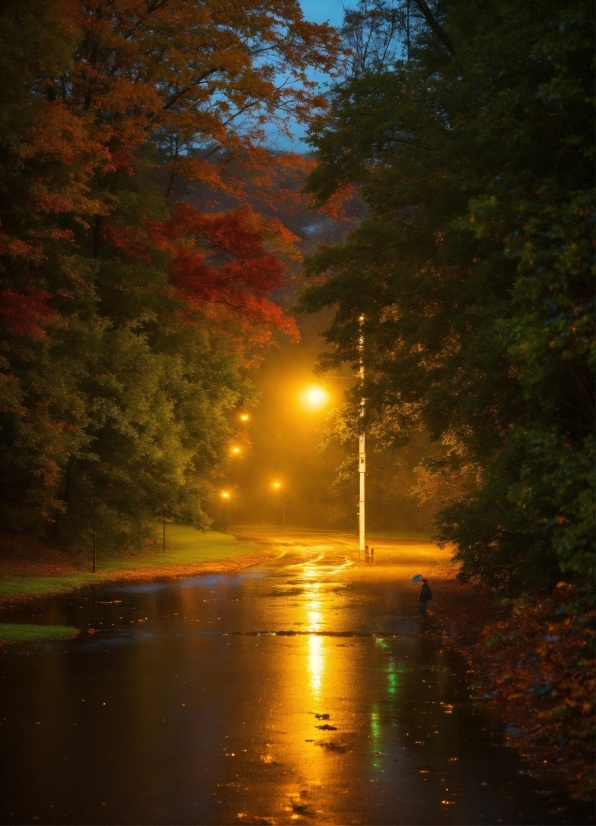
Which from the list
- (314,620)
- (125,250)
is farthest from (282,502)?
(314,620)

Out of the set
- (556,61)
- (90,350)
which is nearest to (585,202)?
(556,61)

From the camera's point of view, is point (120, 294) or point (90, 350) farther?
point (120, 294)

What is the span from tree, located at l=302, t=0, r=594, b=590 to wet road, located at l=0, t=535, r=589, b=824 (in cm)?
241

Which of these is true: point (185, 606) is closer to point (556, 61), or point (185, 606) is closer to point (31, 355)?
point (31, 355)

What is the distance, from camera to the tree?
1066 cm

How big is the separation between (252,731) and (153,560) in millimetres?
25709

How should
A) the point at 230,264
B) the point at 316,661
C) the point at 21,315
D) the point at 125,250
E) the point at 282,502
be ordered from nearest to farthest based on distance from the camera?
the point at 316,661
the point at 21,315
the point at 125,250
the point at 230,264
the point at 282,502

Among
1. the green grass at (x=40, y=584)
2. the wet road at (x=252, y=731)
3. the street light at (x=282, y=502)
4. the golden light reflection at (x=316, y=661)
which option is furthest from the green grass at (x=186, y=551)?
the street light at (x=282, y=502)

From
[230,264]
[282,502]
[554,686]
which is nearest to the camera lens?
[554,686]

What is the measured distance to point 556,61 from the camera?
11.2 metres

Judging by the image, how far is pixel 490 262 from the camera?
48.6ft

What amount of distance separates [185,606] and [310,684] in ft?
32.1

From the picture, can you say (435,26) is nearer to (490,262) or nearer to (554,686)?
(490,262)

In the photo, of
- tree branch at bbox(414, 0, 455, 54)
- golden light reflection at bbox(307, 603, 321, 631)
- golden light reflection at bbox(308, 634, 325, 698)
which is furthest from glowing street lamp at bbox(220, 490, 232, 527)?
golden light reflection at bbox(308, 634, 325, 698)
